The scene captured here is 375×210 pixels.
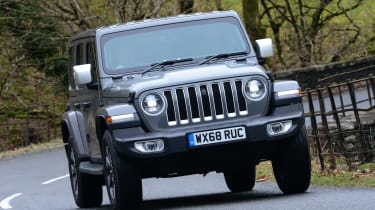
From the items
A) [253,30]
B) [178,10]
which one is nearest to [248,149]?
[253,30]

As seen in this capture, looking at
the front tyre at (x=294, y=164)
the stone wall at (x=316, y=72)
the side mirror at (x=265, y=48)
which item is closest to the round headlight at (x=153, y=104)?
the front tyre at (x=294, y=164)

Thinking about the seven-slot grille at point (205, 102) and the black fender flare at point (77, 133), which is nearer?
the seven-slot grille at point (205, 102)

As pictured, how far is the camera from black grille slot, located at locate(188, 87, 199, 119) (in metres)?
11.4

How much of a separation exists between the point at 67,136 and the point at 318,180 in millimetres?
3238

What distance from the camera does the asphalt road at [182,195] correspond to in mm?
10922

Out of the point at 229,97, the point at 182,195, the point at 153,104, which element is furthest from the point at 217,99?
the point at 182,195

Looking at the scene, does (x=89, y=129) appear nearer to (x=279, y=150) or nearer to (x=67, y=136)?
(x=67, y=136)

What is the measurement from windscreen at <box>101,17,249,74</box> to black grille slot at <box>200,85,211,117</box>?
118 cm

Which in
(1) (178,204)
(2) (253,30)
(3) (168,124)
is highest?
(2) (253,30)

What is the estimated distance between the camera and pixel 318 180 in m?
14.5

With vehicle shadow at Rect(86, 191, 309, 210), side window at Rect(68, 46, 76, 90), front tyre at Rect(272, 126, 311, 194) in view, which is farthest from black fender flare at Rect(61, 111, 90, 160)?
front tyre at Rect(272, 126, 311, 194)

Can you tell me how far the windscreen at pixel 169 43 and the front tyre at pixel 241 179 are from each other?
6.34ft

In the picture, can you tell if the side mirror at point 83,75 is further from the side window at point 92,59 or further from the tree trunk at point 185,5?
the tree trunk at point 185,5

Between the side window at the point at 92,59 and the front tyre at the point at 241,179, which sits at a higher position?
the side window at the point at 92,59
